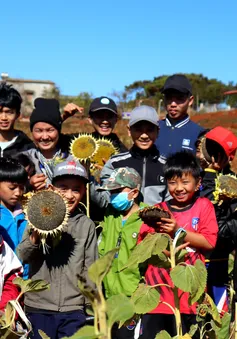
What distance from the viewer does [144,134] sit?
3.71m

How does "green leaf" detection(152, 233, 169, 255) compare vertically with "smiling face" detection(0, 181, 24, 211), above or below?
below

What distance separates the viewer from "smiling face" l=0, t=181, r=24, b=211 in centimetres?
325

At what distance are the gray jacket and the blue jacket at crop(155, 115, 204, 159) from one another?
133 centimetres

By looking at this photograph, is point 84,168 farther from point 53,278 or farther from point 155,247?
point 155,247

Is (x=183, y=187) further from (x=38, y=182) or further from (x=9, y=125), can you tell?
(x=9, y=125)

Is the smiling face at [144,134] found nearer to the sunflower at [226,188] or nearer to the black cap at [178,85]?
the black cap at [178,85]

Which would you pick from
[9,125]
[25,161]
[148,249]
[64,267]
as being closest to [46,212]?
[64,267]

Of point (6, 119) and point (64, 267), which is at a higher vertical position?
point (6, 119)

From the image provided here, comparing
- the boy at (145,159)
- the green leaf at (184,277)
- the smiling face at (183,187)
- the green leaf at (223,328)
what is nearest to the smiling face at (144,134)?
the boy at (145,159)

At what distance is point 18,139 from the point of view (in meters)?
4.08

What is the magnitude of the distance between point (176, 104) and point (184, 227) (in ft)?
5.22

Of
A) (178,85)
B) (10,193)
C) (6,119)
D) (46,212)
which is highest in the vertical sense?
(178,85)

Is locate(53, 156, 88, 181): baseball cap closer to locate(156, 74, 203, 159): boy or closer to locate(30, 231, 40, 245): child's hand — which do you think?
locate(30, 231, 40, 245): child's hand

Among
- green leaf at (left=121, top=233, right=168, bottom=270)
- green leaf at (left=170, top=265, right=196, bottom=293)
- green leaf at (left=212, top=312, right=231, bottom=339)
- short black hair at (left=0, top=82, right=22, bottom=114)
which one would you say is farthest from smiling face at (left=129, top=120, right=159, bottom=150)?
green leaf at (left=170, top=265, right=196, bottom=293)
